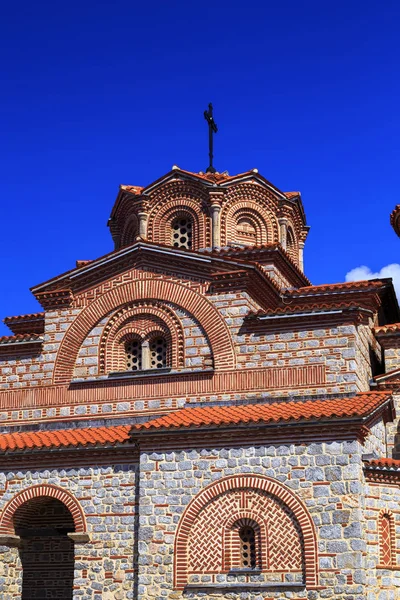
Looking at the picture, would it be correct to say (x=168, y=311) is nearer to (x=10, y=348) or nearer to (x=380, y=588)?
(x=10, y=348)

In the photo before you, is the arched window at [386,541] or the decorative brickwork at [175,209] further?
the decorative brickwork at [175,209]

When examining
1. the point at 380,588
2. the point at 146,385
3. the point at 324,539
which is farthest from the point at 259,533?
the point at 146,385

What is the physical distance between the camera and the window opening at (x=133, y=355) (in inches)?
683

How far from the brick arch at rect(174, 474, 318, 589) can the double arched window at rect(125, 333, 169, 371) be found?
355 cm

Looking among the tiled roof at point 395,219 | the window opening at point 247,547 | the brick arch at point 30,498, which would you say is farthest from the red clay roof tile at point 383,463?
the tiled roof at point 395,219

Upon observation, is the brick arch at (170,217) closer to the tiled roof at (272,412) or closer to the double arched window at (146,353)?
the double arched window at (146,353)

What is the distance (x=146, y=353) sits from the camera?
17250 mm

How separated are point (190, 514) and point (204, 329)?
400cm

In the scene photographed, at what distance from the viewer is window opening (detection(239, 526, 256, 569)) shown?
13.8 m

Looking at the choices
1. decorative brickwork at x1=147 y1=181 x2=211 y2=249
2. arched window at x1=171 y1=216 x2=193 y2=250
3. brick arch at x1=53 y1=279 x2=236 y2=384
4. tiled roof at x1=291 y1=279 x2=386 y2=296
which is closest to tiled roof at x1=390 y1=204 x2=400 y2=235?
tiled roof at x1=291 y1=279 x2=386 y2=296

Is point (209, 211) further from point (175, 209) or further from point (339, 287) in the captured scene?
point (339, 287)

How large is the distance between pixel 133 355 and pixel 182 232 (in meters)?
4.30

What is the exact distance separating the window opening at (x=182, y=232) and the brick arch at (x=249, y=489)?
7.69 metres

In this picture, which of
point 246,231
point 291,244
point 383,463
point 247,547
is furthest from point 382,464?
point 291,244
